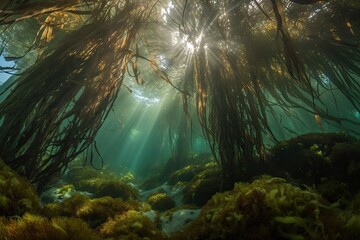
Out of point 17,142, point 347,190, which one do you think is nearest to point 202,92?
point 347,190

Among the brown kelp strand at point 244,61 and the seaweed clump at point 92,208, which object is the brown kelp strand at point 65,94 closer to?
the seaweed clump at point 92,208

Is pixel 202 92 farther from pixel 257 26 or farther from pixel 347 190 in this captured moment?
pixel 347 190

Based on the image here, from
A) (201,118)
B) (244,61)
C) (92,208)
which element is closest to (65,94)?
(92,208)

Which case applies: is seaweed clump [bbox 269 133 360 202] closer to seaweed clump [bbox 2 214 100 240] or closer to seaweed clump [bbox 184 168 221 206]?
seaweed clump [bbox 184 168 221 206]

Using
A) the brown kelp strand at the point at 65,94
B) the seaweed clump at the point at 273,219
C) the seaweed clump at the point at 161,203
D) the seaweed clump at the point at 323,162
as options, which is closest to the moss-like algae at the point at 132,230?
the seaweed clump at the point at 273,219

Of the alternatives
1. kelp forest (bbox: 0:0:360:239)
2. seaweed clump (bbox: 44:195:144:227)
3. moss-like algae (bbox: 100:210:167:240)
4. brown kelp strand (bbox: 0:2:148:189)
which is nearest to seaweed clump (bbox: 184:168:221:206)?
kelp forest (bbox: 0:0:360:239)

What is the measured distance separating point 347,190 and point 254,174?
1.64 metres

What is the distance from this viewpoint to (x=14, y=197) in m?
2.60

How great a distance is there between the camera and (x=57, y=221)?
205cm

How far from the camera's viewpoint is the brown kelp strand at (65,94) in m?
3.72

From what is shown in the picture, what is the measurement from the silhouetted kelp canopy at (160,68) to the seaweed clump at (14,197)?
98cm

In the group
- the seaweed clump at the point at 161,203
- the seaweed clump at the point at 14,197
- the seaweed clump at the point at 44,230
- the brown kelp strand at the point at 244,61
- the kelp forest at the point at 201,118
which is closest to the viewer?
the seaweed clump at the point at 44,230

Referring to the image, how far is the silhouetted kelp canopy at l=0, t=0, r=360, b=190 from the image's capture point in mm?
3732

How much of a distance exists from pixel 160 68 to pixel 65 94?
4.96 ft
